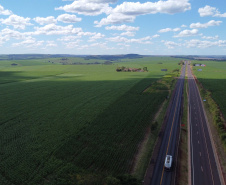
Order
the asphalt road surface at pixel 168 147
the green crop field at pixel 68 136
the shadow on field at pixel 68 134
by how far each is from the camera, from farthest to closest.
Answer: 1. the shadow on field at pixel 68 134
2. the green crop field at pixel 68 136
3. the asphalt road surface at pixel 168 147

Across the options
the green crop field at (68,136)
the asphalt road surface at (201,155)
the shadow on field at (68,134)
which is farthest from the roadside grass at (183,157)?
the shadow on field at (68,134)

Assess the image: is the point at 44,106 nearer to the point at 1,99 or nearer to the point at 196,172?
the point at 1,99

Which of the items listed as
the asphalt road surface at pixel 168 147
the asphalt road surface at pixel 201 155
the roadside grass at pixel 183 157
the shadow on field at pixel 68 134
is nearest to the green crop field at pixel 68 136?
the shadow on field at pixel 68 134

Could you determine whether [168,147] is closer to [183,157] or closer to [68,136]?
[183,157]

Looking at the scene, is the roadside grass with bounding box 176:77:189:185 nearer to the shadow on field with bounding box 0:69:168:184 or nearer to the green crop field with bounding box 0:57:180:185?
the green crop field with bounding box 0:57:180:185

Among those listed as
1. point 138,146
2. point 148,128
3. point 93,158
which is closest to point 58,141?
point 93,158

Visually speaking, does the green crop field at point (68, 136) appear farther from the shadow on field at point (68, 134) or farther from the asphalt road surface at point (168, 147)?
the asphalt road surface at point (168, 147)

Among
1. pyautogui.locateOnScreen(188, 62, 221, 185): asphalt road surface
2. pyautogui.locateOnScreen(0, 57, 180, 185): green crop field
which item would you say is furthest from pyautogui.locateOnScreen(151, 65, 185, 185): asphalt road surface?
pyautogui.locateOnScreen(0, 57, 180, 185): green crop field

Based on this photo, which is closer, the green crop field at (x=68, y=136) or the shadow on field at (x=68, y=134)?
the green crop field at (x=68, y=136)

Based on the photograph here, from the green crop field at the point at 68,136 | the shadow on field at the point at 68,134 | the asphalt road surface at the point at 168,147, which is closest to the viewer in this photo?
the asphalt road surface at the point at 168,147
